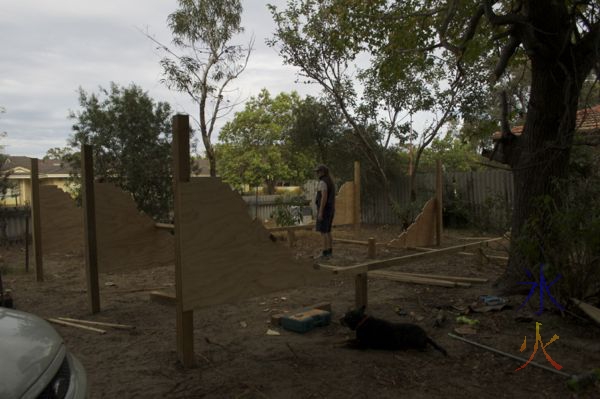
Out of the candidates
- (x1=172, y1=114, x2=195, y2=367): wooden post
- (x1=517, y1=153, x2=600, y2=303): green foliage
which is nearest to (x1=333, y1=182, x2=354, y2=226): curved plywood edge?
(x1=517, y1=153, x2=600, y2=303): green foliage

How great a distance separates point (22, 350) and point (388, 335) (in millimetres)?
2913

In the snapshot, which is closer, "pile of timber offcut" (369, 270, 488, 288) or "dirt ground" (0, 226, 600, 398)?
"dirt ground" (0, 226, 600, 398)

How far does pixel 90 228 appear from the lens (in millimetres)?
5938

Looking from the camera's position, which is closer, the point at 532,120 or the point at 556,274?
the point at 556,274

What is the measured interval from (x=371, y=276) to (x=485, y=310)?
8.55ft

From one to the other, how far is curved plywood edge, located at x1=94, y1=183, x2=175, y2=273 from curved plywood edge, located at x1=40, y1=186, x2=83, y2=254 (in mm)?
2448

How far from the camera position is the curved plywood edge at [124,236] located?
621 centimetres

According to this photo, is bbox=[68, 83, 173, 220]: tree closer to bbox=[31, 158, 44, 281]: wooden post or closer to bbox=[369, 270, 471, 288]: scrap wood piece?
bbox=[31, 158, 44, 281]: wooden post

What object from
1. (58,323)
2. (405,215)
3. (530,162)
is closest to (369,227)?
(405,215)

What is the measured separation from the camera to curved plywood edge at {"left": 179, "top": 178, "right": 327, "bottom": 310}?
383 centimetres

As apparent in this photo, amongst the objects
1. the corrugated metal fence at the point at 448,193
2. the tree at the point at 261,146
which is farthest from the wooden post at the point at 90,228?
the tree at the point at 261,146

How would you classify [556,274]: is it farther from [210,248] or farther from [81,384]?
[81,384]

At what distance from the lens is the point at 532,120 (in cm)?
572

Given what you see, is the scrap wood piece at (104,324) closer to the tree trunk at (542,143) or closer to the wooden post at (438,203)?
the tree trunk at (542,143)
